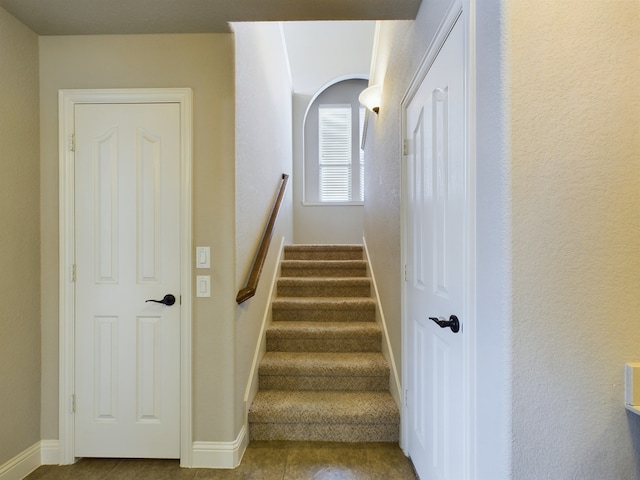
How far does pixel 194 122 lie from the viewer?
1777mm

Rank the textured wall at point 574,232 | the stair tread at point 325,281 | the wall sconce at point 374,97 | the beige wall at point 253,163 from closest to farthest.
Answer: the textured wall at point 574,232
the beige wall at point 253,163
the wall sconce at point 374,97
the stair tread at point 325,281

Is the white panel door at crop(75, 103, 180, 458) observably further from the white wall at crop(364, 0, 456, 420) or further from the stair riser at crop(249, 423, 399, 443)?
the white wall at crop(364, 0, 456, 420)

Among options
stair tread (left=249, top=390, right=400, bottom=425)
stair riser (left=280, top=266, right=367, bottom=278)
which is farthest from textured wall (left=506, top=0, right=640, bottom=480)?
stair riser (left=280, top=266, right=367, bottom=278)

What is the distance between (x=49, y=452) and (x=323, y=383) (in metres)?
1.56

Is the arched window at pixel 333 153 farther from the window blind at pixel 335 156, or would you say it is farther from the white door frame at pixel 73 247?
the white door frame at pixel 73 247

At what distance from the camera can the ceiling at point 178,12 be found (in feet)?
4.96

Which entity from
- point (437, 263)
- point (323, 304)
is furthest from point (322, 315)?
point (437, 263)

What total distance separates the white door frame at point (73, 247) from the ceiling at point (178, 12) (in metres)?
0.31

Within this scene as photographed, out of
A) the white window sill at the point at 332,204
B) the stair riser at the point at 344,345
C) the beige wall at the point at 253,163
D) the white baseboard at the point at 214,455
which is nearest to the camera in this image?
the white baseboard at the point at 214,455

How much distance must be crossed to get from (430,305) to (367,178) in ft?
7.38

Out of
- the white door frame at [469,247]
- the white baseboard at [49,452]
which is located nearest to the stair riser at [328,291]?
the white baseboard at [49,452]

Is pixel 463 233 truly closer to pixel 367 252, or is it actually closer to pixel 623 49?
pixel 623 49

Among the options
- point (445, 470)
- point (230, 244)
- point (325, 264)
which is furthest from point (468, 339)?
point (325, 264)

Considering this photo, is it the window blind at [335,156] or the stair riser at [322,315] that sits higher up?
the window blind at [335,156]
